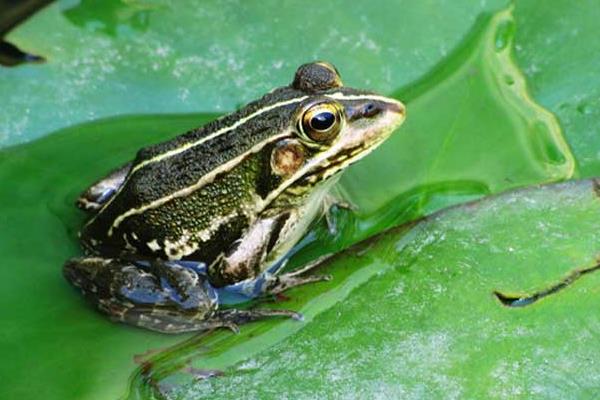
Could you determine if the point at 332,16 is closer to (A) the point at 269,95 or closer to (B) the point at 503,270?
(A) the point at 269,95

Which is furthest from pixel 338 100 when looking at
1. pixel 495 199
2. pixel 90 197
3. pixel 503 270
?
pixel 90 197

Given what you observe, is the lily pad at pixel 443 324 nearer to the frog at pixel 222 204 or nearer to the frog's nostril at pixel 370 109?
the frog at pixel 222 204

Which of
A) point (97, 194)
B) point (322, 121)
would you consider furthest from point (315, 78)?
point (97, 194)

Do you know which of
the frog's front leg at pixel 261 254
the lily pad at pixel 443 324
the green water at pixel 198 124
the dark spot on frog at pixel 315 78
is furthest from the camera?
the frog's front leg at pixel 261 254

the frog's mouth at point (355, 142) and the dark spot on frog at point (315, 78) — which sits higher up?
the dark spot on frog at point (315, 78)

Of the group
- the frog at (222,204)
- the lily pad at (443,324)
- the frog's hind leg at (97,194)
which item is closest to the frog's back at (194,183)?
the frog at (222,204)

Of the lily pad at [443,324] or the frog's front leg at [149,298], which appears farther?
the frog's front leg at [149,298]

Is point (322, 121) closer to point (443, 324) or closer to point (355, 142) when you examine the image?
point (355, 142)

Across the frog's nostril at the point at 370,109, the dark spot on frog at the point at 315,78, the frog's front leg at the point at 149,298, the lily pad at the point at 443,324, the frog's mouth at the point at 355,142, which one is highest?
the dark spot on frog at the point at 315,78
